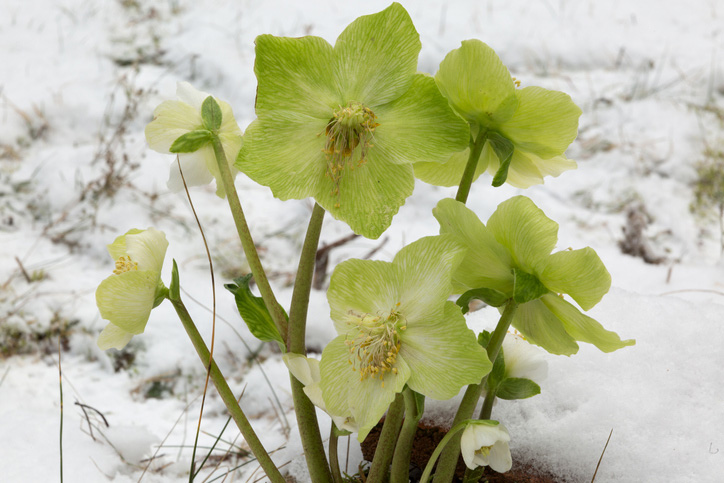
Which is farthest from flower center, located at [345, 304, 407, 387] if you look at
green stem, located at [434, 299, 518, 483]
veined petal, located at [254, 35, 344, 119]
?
veined petal, located at [254, 35, 344, 119]

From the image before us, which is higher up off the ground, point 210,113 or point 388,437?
point 210,113

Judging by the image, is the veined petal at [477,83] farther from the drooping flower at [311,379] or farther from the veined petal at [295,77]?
the drooping flower at [311,379]

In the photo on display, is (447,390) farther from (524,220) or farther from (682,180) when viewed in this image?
(682,180)

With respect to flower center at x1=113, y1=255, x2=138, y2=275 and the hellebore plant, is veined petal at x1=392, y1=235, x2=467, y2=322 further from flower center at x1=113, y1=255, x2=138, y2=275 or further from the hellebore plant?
flower center at x1=113, y1=255, x2=138, y2=275

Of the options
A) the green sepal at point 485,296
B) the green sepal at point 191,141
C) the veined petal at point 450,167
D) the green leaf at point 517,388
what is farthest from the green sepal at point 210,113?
the green leaf at point 517,388

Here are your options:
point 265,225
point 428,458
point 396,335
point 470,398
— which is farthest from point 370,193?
point 265,225

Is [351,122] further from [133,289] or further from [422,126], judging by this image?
[133,289]

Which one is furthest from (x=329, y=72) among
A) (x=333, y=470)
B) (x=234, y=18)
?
(x=234, y=18)
